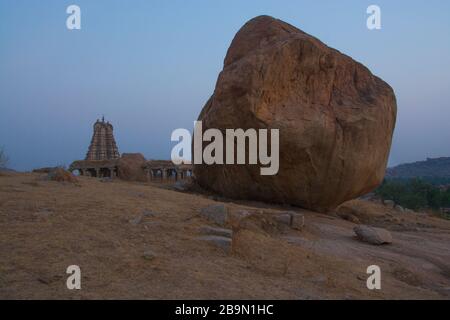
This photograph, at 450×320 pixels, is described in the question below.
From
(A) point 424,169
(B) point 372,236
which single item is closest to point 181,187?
(B) point 372,236

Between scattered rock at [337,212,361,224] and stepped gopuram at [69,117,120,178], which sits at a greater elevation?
stepped gopuram at [69,117,120,178]

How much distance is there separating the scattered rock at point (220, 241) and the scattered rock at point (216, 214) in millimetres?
783

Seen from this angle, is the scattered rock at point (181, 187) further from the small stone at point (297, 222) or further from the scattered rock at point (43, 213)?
the scattered rock at point (43, 213)

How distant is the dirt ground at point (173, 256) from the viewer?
11.4 ft

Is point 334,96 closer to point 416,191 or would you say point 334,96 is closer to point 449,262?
point 449,262

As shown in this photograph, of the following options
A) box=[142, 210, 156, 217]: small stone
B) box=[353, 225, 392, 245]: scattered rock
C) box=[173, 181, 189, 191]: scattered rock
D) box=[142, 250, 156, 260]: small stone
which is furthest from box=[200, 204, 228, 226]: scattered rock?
box=[173, 181, 189, 191]: scattered rock

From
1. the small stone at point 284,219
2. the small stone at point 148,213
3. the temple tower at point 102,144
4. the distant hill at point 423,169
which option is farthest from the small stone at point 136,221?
the distant hill at point 423,169

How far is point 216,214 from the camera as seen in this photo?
5.85 meters

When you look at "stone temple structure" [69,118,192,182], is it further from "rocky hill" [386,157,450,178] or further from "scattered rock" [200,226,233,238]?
"rocky hill" [386,157,450,178]

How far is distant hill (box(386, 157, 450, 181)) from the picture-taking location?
9218 centimetres

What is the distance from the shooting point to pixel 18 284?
10.8 feet

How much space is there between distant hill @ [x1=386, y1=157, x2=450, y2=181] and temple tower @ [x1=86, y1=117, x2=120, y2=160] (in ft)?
249
